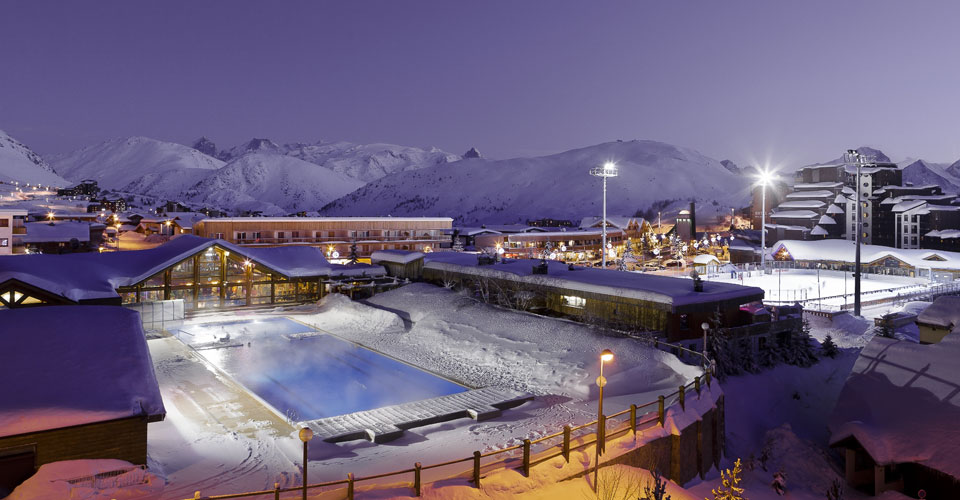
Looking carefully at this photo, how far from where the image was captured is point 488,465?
1320 centimetres

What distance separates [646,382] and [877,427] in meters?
7.09

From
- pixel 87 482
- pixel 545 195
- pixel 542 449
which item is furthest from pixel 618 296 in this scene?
pixel 545 195

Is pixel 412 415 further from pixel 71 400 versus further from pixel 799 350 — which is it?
pixel 799 350

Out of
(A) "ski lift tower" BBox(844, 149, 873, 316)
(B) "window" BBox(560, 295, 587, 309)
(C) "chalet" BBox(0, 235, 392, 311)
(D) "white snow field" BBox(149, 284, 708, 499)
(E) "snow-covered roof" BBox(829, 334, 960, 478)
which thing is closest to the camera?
(D) "white snow field" BBox(149, 284, 708, 499)

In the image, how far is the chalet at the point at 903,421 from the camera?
707 inches

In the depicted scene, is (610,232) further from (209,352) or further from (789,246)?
(209,352)

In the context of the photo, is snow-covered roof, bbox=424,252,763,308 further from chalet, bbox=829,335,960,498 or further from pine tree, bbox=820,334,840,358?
chalet, bbox=829,335,960,498

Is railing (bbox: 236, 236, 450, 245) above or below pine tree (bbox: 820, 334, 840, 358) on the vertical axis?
above

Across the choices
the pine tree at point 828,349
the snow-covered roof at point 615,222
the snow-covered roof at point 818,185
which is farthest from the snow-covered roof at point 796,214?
the pine tree at point 828,349

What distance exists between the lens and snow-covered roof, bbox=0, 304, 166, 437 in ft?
41.4

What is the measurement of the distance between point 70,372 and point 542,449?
36.4ft

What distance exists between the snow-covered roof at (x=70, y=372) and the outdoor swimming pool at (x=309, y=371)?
446cm

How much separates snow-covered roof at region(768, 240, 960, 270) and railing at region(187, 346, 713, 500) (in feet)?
156

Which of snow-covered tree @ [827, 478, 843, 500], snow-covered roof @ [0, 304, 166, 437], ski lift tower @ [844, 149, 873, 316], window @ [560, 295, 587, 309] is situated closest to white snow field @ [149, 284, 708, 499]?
snow-covered roof @ [0, 304, 166, 437]
